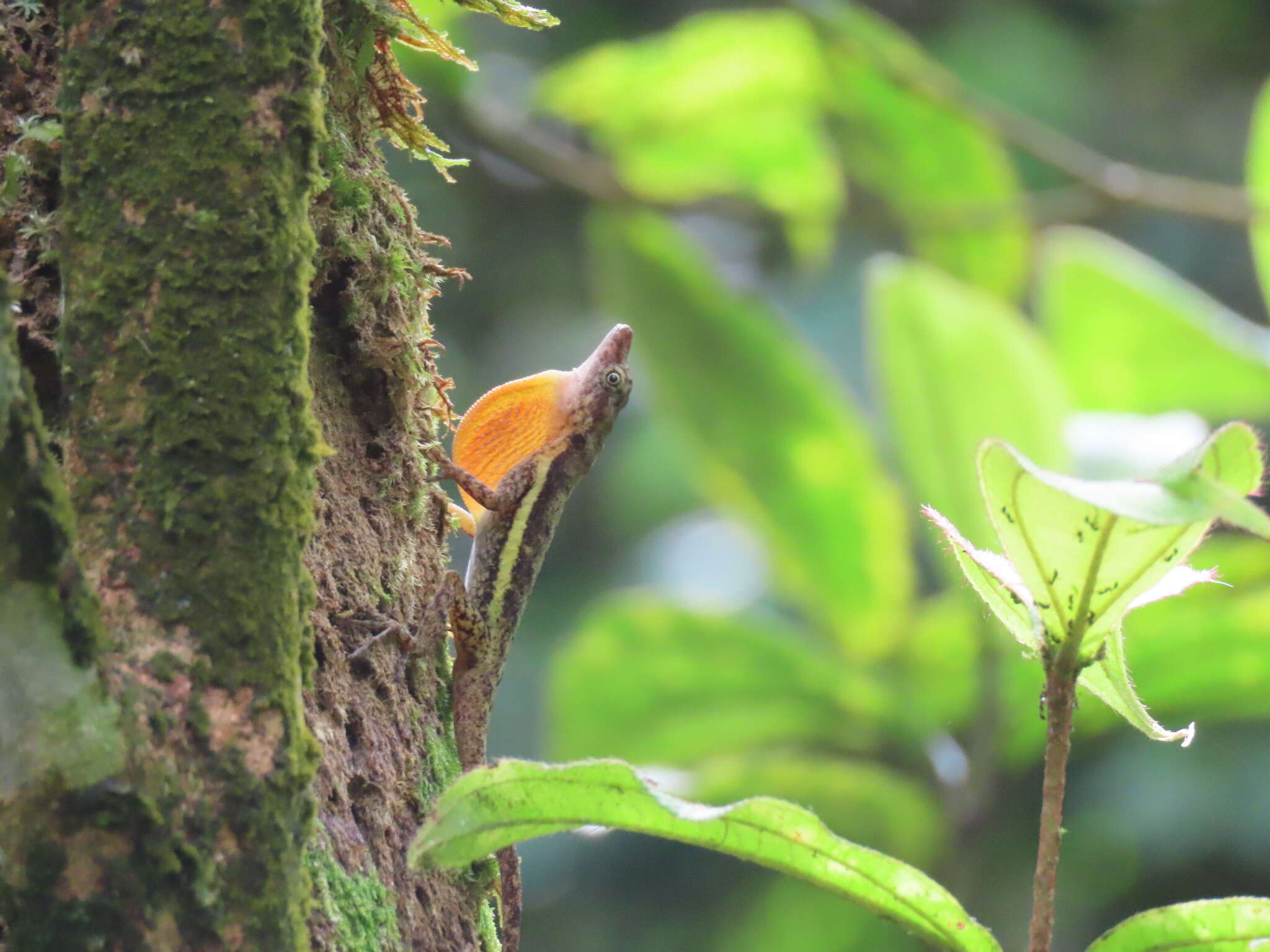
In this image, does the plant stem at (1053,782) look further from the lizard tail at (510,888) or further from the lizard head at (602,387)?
the lizard head at (602,387)

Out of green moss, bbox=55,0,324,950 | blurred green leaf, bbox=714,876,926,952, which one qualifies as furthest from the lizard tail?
blurred green leaf, bbox=714,876,926,952

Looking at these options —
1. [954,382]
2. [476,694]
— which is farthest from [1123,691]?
[954,382]

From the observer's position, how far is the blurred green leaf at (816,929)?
18.4 ft

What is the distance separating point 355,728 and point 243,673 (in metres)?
0.46

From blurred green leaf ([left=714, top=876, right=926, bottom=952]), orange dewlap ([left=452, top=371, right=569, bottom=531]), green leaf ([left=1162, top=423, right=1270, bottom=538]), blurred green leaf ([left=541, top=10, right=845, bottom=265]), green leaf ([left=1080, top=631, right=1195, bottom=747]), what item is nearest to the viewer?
green leaf ([left=1162, top=423, right=1270, bottom=538])

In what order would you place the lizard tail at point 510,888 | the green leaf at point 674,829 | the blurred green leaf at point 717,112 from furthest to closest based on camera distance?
the blurred green leaf at point 717,112 → the lizard tail at point 510,888 → the green leaf at point 674,829

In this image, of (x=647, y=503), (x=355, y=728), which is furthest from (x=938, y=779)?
(x=647, y=503)

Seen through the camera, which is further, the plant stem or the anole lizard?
the anole lizard

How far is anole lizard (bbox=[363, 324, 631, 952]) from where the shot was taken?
2.62 meters

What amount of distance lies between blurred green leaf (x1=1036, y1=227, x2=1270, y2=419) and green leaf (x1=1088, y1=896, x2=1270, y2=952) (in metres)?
3.24

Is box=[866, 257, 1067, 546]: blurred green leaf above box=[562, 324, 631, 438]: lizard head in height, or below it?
above

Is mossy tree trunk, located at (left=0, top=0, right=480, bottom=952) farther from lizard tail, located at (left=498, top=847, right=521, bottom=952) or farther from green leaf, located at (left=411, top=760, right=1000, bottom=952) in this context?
lizard tail, located at (left=498, top=847, right=521, bottom=952)

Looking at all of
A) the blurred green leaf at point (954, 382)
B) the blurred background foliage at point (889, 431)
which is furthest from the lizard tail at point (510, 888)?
the blurred green leaf at point (954, 382)

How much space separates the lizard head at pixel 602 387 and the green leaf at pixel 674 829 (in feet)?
6.34
